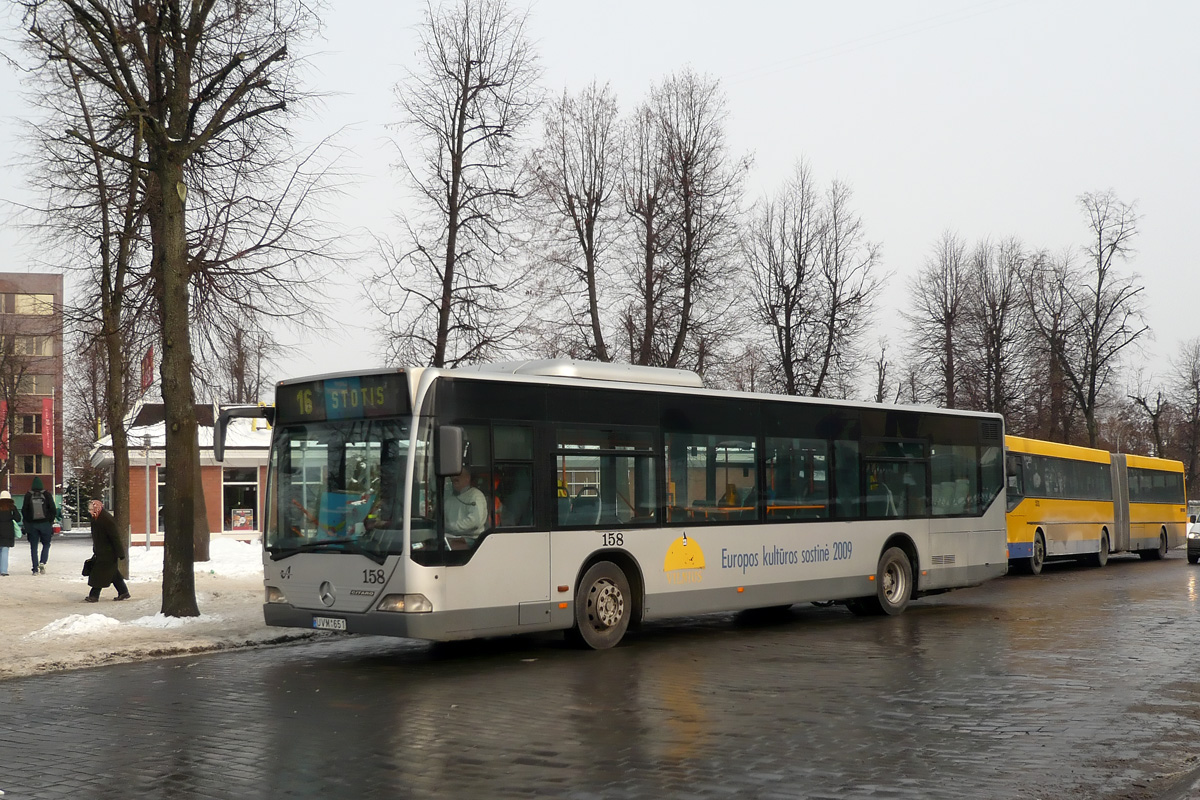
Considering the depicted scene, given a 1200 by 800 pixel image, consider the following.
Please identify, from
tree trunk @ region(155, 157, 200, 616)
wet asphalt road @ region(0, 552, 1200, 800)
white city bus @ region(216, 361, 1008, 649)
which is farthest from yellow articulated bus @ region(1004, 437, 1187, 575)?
tree trunk @ region(155, 157, 200, 616)

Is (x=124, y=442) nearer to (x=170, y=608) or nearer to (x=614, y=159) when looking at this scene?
(x=170, y=608)

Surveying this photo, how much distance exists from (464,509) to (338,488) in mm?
1311

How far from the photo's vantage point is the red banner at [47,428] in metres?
94.3

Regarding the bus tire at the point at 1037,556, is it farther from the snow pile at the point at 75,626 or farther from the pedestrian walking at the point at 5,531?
the pedestrian walking at the point at 5,531

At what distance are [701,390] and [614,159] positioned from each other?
20141mm

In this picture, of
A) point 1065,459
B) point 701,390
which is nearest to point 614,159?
point 1065,459

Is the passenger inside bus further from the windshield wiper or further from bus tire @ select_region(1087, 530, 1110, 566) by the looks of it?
bus tire @ select_region(1087, 530, 1110, 566)

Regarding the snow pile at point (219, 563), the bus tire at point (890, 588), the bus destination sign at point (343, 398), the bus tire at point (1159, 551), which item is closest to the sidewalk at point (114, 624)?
the snow pile at point (219, 563)

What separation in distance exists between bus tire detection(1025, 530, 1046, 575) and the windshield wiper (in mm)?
20766

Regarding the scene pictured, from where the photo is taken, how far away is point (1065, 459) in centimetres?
3064

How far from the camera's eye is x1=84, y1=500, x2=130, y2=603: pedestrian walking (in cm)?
1886

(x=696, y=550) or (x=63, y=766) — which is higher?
(x=696, y=550)

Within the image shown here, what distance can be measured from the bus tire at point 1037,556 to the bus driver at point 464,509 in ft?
65.4

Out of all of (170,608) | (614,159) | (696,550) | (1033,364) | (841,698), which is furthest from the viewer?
(1033,364)
